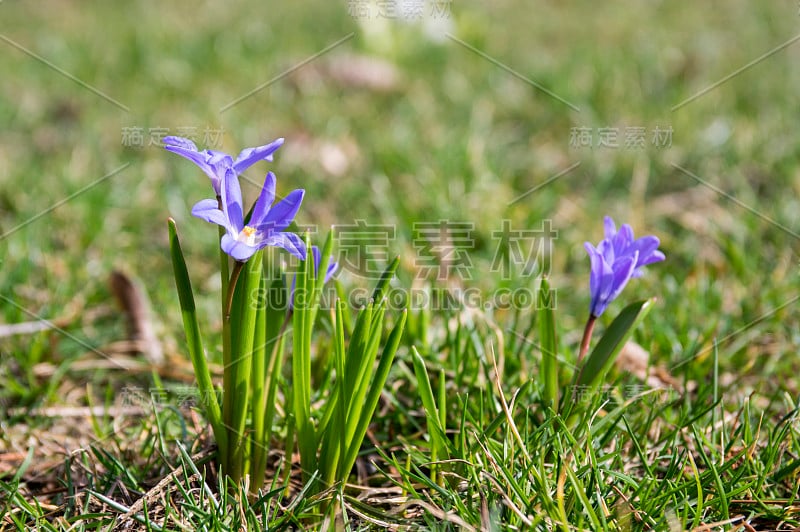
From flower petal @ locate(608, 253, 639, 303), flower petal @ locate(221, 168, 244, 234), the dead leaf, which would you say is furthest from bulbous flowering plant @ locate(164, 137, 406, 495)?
the dead leaf

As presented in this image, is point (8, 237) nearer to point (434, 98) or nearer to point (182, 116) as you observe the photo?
point (182, 116)

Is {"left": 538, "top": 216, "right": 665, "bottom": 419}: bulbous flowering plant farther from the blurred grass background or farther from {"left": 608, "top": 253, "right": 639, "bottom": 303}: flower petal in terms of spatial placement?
the blurred grass background

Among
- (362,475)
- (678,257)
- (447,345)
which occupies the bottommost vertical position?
(362,475)

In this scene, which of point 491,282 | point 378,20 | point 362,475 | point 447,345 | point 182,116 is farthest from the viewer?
point 378,20

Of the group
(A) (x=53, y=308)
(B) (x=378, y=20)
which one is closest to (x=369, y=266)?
(A) (x=53, y=308)

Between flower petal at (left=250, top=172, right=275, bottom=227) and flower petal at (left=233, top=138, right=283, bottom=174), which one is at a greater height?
flower petal at (left=233, top=138, right=283, bottom=174)

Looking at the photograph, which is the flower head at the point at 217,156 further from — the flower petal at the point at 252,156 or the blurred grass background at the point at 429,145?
the blurred grass background at the point at 429,145
